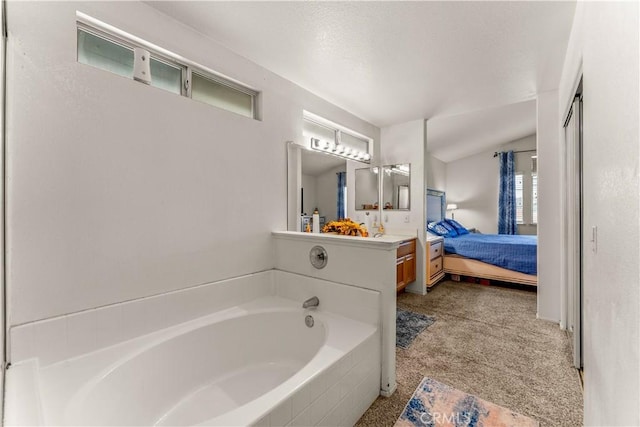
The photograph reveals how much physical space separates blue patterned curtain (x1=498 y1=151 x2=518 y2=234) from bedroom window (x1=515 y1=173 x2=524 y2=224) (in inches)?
5.4

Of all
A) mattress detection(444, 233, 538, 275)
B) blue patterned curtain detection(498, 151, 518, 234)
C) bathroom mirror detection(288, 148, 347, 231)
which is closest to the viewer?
bathroom mirror detection(288, 148, 347, 231)

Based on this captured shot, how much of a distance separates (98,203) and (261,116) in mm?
1264

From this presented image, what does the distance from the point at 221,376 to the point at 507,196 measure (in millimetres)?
6279

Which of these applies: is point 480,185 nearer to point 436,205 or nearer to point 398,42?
point 436,205

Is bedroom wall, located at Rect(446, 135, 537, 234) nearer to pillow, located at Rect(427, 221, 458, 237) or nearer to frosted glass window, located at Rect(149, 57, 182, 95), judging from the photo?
pillow, located at Rect(427, 221, 458, 237)

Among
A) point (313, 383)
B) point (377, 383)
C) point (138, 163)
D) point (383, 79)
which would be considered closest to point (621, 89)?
point (313, 383)

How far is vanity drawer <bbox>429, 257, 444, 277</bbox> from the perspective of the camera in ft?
12.3

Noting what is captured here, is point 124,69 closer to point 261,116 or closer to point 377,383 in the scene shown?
point 261,116

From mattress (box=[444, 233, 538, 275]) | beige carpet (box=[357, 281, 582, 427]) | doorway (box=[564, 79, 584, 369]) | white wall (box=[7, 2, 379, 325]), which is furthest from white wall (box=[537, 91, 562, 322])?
white wall (box=[7, 2, 379, 325])

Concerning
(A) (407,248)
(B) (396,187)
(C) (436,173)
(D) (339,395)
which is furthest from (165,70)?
(C) (436,173)

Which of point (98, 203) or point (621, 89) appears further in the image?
point (98, 203)

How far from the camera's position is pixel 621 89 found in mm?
777

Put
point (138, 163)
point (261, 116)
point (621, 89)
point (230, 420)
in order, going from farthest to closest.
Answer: point (261, 116) < point (138, 163) < point (230, 420) < point (621, 89)

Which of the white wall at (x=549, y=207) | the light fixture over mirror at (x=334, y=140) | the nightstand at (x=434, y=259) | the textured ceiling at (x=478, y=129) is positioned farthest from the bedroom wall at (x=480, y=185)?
the light fixture over mirror at (x=334, y=140)
